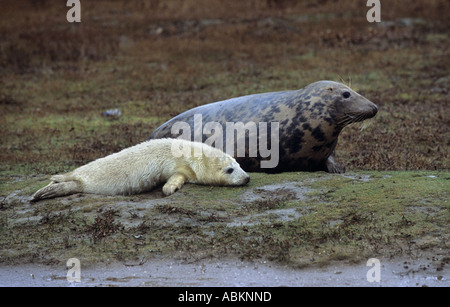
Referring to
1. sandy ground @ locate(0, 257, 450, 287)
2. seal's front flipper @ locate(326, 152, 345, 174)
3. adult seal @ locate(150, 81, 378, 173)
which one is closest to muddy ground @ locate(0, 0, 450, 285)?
sandy ground @ locate(0, 257, 450, 287)

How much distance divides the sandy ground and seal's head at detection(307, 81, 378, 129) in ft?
10.1

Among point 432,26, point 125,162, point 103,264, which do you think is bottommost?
point 103,264

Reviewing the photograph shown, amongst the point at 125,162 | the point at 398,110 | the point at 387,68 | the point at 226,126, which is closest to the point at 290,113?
the point at 226,126

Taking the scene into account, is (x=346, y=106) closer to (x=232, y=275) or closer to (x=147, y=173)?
(x=147, y=173)

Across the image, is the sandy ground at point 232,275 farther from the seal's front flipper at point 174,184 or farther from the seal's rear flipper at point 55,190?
the seal's rear flipper at point 55,190

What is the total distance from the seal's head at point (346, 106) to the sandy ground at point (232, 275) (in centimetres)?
309

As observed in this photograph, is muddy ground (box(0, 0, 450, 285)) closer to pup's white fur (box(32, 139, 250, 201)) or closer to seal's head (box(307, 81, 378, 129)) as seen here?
pup's white fur (box(32, 139, 250, 201))

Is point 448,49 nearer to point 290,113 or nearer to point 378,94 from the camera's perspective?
point 378,94

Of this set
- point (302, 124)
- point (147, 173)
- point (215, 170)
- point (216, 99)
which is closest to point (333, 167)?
point (302, 124)

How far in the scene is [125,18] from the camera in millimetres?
22453

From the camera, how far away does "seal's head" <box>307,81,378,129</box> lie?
26.5 feet

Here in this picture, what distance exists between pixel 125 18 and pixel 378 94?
1046 cm

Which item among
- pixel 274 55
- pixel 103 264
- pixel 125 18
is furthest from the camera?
pixel 125 18

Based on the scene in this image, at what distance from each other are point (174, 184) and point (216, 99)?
9.01 m
